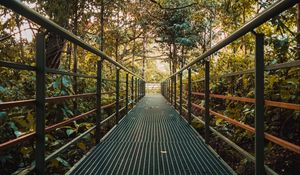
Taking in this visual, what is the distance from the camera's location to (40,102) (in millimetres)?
1553

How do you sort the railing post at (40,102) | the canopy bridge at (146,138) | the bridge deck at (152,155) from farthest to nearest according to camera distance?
the bridge deck at (152,155) → the railing post at (40,102) → the canopy bridge at (146,138)

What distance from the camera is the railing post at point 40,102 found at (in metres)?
1.55

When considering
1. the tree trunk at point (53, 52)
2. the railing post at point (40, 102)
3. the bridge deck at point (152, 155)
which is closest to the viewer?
the railing post at point (40, 102)

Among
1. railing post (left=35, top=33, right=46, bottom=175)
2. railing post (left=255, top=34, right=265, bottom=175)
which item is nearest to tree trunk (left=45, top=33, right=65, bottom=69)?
railing post (left=35, top=33, right=46, bottom=175)

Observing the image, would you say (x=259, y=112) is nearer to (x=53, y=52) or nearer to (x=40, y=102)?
(x=40, y=102)

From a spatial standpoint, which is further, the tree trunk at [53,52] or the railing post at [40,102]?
the tree trunk at [53,52]

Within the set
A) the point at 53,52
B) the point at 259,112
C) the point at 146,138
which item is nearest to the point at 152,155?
the point at 146,138

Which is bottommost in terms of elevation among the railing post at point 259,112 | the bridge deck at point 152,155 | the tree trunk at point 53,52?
the bridge deck at point 152,155

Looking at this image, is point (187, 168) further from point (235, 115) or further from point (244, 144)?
point (244, 144)

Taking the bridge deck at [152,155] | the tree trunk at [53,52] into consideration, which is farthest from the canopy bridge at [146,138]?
the tree trunk at [53,52]

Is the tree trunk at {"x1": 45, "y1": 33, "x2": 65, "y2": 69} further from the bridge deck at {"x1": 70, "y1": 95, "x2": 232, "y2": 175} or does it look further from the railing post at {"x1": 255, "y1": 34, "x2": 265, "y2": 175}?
the railing post at {"x1": 255, "y1": 34, "x2": 265, "y2": 175}

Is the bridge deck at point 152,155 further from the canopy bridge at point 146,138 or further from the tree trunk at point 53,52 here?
the tree trunk at point 53,52

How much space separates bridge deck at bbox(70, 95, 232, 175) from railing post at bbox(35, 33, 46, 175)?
1.47 feet

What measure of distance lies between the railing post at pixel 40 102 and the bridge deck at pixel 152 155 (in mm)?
447
